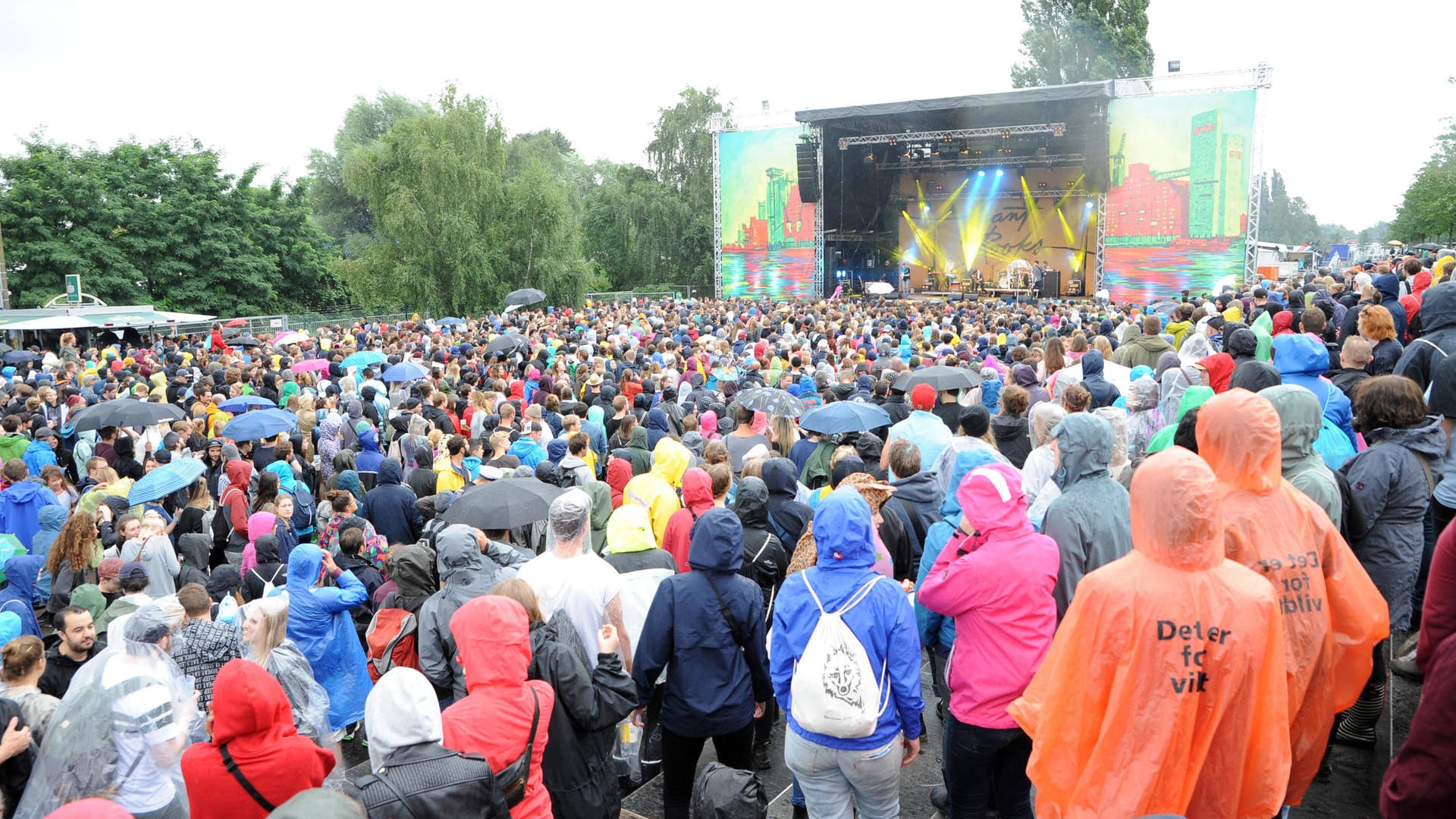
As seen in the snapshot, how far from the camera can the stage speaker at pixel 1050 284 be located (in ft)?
95.5

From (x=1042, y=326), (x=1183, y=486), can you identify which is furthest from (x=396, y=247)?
(x=1183, y=486)

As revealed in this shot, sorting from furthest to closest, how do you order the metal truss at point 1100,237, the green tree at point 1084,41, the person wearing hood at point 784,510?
the green tree at point 1084,41 < the metal truss at point 1100,237 < the person wearing hood at point 784,510

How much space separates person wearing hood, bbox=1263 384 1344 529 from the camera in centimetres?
321

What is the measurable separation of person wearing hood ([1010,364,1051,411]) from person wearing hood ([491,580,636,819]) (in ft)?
15.7

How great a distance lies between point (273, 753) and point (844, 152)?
26.2 meters

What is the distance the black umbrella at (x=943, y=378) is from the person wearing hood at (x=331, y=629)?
13.9 ft

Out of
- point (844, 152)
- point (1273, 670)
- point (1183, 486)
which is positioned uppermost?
point (844, 152)

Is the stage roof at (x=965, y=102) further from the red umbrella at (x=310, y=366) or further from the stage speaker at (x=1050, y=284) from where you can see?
the red umbrella at (x=310, y=366)

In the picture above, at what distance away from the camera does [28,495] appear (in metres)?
6.47

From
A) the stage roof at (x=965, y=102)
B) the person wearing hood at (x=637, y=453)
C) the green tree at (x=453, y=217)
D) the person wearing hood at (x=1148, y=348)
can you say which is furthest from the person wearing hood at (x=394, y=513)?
the green tree at (x=453, y=217)

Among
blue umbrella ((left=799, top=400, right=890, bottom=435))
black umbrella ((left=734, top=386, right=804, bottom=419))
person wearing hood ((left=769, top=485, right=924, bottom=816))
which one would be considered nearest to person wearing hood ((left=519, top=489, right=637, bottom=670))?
person wearing hood ((left=769, top=485, right=924, bottom=816))

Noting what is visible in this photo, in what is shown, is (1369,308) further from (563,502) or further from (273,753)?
(273,753)

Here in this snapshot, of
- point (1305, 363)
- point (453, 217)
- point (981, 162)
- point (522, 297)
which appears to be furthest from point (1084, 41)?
point (1305, 363)

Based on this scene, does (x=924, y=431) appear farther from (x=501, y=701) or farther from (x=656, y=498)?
(x=501, y=701)
